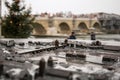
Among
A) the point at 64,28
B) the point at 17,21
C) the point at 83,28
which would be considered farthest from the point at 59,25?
the point at 17,21

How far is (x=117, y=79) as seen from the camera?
4031 mm

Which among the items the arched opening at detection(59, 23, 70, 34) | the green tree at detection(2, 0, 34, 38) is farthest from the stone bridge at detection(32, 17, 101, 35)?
the green tree at detection(2, 0, 34, 38)

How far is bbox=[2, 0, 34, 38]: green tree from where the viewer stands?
14922 mm

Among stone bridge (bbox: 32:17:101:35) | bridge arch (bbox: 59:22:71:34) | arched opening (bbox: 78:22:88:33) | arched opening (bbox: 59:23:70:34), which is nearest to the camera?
stone bridge (bbox: 32:17:101:35)

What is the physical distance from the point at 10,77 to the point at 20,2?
11.5 m

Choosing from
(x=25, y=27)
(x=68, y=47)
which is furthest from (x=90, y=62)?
(x=25, y=27)

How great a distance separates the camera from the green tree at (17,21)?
1492 centimetres

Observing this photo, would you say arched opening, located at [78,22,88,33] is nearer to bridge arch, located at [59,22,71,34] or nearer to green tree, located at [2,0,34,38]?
bridge arch, located at [59,22,71,34]

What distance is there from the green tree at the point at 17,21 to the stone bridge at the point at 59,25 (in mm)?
11231

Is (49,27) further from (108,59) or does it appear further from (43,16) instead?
(108,59)

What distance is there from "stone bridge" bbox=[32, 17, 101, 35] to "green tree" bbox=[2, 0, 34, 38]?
36.8ft

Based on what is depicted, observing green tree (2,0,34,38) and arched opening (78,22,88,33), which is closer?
green tree (2,0,34,38)

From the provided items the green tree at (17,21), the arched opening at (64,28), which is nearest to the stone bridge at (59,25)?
the arched opening at (64,28)

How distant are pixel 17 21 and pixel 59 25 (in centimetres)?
1836
